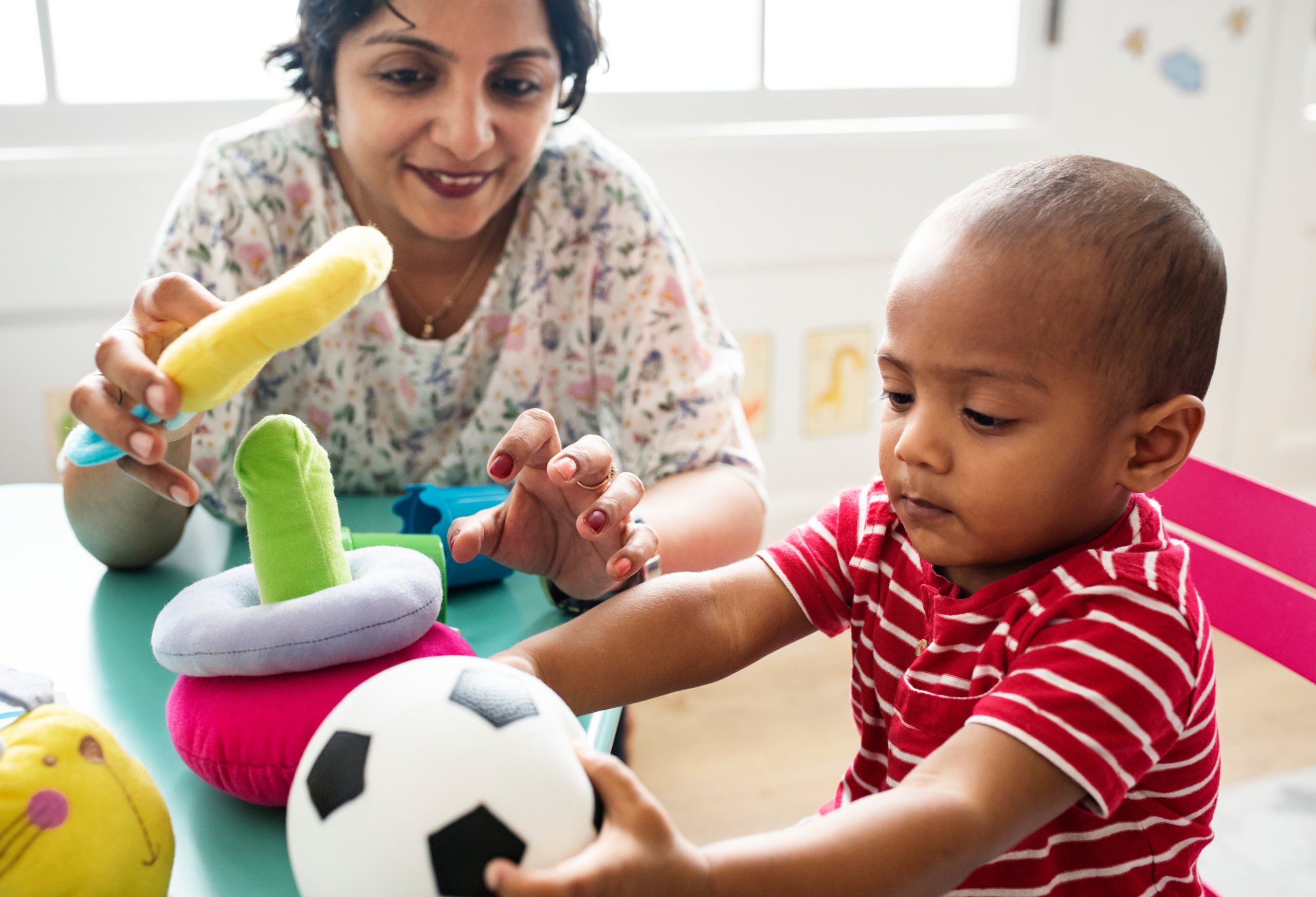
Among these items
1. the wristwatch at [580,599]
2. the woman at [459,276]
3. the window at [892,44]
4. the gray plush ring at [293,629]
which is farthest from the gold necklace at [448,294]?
the window at [892,44]

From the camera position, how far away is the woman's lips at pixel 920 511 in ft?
2.45

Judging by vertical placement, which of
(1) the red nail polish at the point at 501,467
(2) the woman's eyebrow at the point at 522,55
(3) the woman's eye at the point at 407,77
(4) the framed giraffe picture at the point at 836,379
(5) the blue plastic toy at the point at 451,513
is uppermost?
(2) the woman's eyebrow at the point at 522,55

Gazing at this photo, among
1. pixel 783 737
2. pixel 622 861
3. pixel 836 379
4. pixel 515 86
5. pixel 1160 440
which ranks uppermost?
pixel 515 86

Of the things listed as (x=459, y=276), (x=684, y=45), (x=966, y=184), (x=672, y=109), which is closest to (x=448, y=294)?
(x=459, y=276)

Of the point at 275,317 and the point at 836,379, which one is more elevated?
the point at 275,317

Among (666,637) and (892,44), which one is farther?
(892,44)

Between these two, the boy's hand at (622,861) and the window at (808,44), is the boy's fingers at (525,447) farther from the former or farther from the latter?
the window at (808,44)

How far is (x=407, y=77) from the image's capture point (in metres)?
1.22

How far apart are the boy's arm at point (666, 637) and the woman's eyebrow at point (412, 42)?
648 mm

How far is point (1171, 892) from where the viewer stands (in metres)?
0.75

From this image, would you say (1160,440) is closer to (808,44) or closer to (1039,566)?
(1039,566)

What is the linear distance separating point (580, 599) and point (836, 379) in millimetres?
1714

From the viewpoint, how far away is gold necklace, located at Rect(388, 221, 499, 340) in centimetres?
139

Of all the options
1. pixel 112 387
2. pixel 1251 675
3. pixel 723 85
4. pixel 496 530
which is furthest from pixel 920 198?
pixel 112 387
